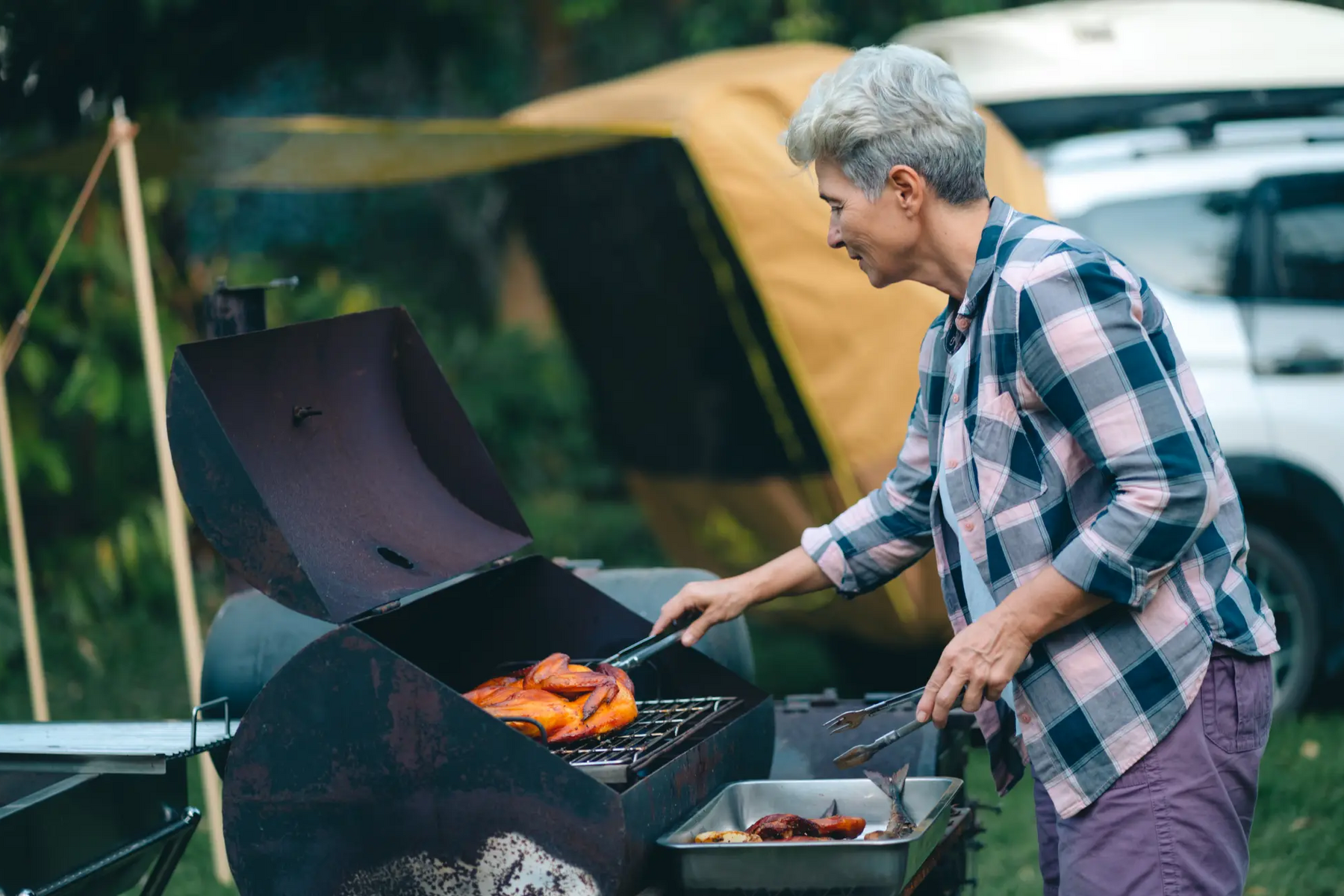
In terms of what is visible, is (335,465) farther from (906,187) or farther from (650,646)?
(906,187)

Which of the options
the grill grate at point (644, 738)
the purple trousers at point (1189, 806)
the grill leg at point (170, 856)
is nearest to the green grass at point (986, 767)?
the grill grate at point (644, 738)

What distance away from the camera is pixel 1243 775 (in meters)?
2.27

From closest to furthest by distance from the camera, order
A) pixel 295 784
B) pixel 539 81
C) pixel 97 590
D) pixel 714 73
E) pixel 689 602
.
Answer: pixel 295 784
pixel 689 602
pixel 714 73
pixel 97 590
pixel 539 81

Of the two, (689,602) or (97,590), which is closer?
(689,602)

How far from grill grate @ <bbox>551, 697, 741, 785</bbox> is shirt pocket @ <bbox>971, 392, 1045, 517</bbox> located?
2.44ft

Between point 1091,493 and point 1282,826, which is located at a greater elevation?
point 1091,493

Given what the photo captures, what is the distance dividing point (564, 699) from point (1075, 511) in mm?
1060

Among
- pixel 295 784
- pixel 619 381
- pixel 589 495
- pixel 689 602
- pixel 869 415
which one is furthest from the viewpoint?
pixel 589 495

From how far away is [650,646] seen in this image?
9.85ft

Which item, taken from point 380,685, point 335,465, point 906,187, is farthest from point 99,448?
point 906,187

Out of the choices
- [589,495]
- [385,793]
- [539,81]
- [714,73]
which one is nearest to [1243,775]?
[385,793]

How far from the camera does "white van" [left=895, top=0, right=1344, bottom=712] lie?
5.53 m

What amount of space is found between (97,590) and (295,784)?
6.08 meters

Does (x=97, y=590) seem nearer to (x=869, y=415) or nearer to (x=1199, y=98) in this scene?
(x=869, y=415)
